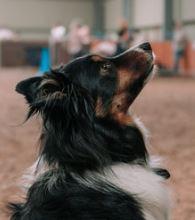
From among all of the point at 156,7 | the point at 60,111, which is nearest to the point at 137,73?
the point at 60,111

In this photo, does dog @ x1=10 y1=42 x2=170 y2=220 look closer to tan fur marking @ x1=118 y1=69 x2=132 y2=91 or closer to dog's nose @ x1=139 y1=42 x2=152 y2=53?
Result: tan fur marking @ x1=118 y1=69 x2=132 y2=91

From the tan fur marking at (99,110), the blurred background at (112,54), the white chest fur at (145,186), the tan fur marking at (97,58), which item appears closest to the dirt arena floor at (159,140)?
the blurred background at (112,54)

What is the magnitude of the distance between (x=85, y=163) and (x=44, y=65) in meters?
20.7

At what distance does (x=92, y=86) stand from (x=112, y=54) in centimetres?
1637

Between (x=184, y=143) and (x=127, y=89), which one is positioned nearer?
(x=127, y=89)

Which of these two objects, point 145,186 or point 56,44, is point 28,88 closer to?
point 145,186

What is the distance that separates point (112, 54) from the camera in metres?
19.6

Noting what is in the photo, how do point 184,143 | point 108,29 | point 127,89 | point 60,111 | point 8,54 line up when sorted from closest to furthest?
point 60,111, point 127,89, point 184,143, point 8,54, point 108,29

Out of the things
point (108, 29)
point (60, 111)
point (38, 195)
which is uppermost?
point (60, 111)

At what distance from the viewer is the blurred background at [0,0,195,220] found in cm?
667

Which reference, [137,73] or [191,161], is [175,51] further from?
[137,73]

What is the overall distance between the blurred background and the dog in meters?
0.46

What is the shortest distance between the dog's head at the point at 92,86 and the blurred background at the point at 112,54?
45 centimetres

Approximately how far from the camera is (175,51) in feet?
79.4
